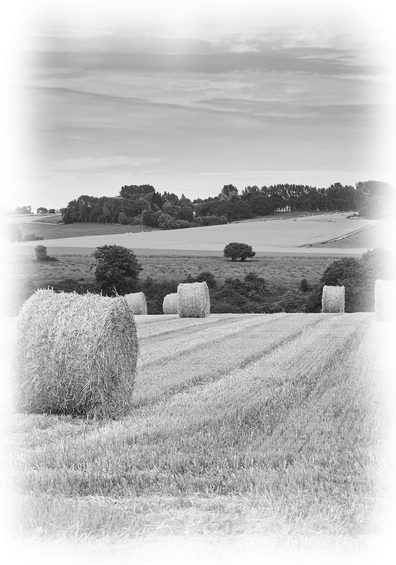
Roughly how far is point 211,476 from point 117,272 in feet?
173

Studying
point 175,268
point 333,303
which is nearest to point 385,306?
point 333,303

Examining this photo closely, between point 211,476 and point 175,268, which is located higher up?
point 211,476

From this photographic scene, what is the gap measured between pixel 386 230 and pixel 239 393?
9211cm

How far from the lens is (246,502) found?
22.1 ft

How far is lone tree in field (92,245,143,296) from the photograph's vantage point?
59.4m

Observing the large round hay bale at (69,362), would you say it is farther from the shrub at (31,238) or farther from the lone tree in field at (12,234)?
the shrub at (31,238)

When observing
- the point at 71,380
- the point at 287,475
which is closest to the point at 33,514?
the point at 287,475

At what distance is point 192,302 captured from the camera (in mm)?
30578

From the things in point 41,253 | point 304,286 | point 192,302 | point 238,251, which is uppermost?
point 41,253

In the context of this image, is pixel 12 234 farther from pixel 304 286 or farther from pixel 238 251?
pixel 304 286

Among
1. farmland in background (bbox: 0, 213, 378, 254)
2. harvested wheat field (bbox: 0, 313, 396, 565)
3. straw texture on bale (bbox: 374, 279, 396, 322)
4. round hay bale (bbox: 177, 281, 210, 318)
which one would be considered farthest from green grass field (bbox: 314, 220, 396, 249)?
harvested wheat field (bbox: 0, 313, 396, 565)

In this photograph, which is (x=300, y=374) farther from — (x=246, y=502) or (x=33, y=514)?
(x=33, y=514)

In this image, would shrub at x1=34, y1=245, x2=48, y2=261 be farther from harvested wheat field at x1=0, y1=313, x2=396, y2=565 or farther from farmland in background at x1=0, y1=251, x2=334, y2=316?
harvested wheat field at x1=0, y1=313, x2=396, y2=565

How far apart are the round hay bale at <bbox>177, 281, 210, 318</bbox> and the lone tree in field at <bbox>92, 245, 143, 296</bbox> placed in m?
27.6
